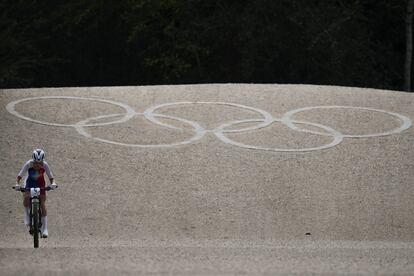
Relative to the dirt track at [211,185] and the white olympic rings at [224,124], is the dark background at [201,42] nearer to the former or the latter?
the dirt track at [211,185]

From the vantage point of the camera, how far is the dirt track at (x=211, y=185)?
29.1 feet

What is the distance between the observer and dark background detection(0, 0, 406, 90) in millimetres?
24953

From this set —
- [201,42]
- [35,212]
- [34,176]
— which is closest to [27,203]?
[35,212]

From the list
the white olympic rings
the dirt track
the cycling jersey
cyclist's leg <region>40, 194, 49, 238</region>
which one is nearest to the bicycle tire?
cyclist's leg <region>40, 194, 49, 238</region>

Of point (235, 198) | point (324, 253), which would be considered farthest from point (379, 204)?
point (324, 253)

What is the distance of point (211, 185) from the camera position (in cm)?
1275

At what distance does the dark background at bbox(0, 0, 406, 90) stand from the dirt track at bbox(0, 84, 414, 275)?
→ 25.2 feet

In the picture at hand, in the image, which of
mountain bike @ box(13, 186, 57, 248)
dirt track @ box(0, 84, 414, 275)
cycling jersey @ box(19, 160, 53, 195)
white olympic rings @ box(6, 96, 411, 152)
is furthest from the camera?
white olympic rings @ box(6, 96, 411, 152)

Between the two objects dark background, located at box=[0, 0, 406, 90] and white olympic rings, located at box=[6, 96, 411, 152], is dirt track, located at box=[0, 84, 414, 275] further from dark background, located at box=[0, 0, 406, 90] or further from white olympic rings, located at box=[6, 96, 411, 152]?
dark background, located at box=[0, 0, 406, 90]

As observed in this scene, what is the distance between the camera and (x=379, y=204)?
40.2ft

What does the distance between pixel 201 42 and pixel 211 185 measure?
14.4m

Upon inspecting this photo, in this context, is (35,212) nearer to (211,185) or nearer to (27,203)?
(27,203)

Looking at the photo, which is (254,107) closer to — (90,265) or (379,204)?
(379,204)

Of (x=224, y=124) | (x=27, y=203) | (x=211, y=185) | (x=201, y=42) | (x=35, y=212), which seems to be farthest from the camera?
(x=201, y=42)
